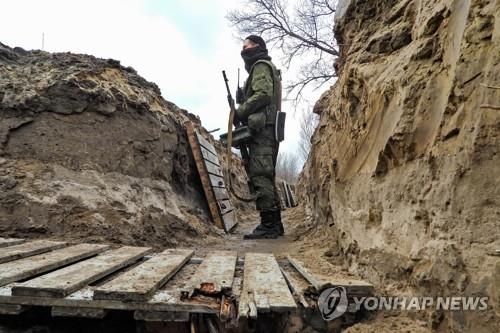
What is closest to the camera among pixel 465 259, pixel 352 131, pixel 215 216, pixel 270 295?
pixel 465 259

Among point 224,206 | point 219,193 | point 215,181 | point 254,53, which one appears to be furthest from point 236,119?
point 224,206

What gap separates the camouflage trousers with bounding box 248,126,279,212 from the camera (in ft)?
Result: 13.8

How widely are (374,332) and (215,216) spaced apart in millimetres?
3509

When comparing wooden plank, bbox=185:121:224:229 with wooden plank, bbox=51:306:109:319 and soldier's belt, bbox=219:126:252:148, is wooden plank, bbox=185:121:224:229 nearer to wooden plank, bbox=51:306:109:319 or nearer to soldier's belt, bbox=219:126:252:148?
soldier's belt, bbox=219:126:252:148

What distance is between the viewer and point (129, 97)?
4035 mm

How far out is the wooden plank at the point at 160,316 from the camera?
1395 millimetres

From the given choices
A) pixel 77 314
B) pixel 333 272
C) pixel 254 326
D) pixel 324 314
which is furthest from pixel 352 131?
pixel 77 314

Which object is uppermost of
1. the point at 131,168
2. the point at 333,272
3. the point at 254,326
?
the point at 131,168

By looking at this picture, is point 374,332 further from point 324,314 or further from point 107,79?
point 107,79

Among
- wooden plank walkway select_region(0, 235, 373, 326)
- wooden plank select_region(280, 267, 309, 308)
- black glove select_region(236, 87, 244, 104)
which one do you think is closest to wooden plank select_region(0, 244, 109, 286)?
wooden plank walkway select_region(0, 235, 373, 326)

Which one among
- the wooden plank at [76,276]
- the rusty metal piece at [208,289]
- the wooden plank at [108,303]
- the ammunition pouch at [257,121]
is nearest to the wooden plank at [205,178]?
the ammunition pouch at [257,121]

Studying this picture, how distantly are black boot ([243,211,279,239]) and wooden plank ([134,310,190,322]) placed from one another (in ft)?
9.02

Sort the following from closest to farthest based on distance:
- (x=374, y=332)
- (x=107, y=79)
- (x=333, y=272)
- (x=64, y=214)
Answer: (x=374, y=332) → (x=333, y=272) → (x=64, y=214) → (x=107, y=79)

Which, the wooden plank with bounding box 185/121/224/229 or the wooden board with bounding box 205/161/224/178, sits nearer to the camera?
the wooden plank with bounding box 185/121/224/229
